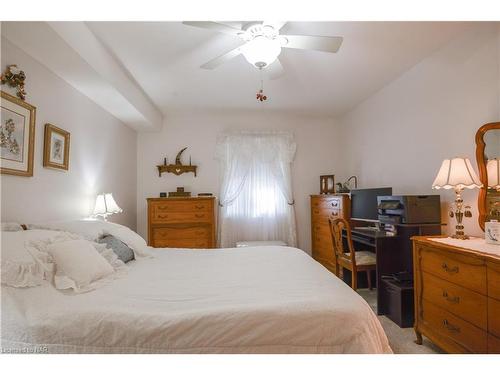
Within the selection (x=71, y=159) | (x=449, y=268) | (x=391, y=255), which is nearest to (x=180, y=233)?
(x=71, y=159)

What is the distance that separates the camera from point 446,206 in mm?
2516

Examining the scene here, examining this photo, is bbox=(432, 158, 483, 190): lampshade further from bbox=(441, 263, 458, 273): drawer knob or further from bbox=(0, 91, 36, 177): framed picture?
bbox=(0, 91, 36, 177): framed picture

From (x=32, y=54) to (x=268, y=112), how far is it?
3.11 meters

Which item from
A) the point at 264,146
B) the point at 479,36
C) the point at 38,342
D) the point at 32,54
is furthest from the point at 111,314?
the point at 264,146

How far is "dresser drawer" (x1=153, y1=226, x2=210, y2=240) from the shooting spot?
3.81 meters

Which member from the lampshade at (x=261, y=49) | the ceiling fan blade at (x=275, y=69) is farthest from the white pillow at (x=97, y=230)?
the ceiling fan blade at (x=275, y=69)

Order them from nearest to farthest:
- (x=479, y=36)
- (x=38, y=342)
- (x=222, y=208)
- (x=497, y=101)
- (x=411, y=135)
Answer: (x=38, y=342), (x=497, y=101), (x=479, y=36), (x=411, y=135), (x=222, y=208)

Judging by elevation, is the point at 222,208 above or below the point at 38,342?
above

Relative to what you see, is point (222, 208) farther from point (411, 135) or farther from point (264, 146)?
point (411, 135)

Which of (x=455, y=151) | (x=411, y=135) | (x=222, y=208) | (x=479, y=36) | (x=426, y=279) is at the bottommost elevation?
(x=426, y=279)

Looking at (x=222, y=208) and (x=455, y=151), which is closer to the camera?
(x=455, y=151)

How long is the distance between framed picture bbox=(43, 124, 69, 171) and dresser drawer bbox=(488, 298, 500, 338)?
10.3 feet

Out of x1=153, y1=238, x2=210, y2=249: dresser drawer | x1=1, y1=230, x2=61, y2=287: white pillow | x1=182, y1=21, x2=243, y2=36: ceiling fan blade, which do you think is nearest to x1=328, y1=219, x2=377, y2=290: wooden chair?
x1=153, y1=238, x2=210, y2=249: dresser drawer

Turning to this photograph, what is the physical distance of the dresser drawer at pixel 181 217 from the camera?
3.80 metres
